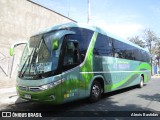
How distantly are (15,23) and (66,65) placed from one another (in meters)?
7.96

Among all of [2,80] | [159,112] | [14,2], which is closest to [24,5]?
[14,2]

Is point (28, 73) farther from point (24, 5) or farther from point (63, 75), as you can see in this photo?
point (24, 5)

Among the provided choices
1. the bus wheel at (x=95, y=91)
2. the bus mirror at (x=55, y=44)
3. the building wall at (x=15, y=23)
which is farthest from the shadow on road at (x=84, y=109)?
the building wall at (x=15, y=23)

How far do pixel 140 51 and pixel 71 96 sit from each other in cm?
1014

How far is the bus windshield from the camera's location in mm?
7859

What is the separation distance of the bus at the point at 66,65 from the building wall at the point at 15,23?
5.31m

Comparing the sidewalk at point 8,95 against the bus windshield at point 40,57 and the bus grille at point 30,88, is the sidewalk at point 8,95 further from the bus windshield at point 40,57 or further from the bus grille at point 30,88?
the bus windshield at point 40,57

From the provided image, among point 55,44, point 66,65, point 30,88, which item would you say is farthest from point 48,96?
point 55,44

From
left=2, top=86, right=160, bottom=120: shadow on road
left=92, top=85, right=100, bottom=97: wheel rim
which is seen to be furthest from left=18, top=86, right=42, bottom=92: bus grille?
left=92, top=85, right=100, bottom=97: wheel rim

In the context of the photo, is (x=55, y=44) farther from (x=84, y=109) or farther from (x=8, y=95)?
(x=8, y=95)

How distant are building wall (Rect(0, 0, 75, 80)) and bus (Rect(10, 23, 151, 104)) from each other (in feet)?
17.4

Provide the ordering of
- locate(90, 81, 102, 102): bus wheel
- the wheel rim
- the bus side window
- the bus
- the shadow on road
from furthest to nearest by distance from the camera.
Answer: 1. the wheel rim
2. locate(90, 81, 102, 102): bus wheel
3. the bus side window
4. the shadow on road
5. the bus

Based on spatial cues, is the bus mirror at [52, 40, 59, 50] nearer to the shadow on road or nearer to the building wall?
the shadow on road

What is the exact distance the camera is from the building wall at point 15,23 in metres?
14.1
